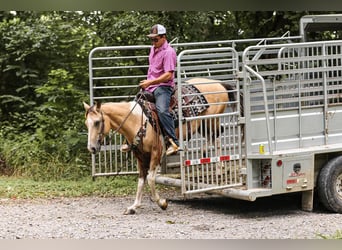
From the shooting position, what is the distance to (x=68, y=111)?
25.4 feet

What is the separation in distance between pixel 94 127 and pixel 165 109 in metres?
0.59

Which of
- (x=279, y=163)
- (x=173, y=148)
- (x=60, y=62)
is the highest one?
(x=60, y=62)

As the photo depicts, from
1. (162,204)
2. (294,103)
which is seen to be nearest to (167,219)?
(162,204)

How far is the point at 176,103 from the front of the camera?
562 centimetres

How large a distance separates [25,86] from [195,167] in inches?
149

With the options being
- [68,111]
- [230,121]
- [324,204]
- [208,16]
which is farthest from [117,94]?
[324,204]

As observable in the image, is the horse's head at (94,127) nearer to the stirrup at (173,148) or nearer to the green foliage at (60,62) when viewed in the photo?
the stirrup at (173,148)

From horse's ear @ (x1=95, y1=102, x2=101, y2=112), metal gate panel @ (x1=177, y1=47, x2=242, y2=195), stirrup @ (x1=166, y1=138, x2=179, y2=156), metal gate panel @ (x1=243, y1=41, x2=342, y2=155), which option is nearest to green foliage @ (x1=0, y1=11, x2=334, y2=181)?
stirrup @ (x1=166, y1=138, x2=179, y2=156)

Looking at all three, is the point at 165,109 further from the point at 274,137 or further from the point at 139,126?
the point at 274,137

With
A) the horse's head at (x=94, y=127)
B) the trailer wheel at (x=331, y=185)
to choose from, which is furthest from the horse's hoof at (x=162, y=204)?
the trailer wheel at (x=331, y=185)

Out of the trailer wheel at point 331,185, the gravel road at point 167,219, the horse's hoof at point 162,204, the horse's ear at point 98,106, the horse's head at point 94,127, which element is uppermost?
the horse's ear at point 98,106

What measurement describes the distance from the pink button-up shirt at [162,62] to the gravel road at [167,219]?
3.53 feet

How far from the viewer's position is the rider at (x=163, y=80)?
5.49 metres

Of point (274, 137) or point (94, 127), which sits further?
point (274, 137)
